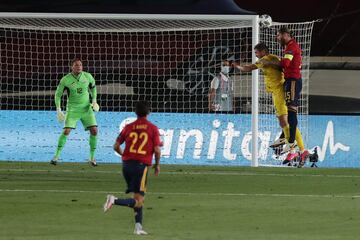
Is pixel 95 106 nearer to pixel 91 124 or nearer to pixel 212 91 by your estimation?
pixel 91 124

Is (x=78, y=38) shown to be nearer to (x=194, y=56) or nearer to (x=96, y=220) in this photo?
(x=194, y=56)

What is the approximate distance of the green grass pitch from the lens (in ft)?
43.8

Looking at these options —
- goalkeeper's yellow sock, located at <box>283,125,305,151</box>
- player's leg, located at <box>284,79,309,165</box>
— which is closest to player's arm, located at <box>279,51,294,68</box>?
player's leg, located at <box>284,79,309,165</box>

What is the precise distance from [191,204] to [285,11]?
16960mm

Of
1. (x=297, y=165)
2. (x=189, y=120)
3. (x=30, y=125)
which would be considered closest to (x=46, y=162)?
(x=30, y=125)

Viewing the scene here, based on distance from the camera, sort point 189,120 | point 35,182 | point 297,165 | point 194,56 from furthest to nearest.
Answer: point 194,56 < point 189,120 < point 297,165 < point 35,182

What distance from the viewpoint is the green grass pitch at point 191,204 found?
13344mm


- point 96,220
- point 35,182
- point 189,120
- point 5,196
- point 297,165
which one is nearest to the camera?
point 96,220

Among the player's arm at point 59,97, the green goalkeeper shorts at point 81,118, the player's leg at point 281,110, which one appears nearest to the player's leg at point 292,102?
the player's leg at point 281,110

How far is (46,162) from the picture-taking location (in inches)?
939

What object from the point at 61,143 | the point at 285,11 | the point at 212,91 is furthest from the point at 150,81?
the point at 285,11

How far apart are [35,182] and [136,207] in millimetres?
5886

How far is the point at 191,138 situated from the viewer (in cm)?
2447

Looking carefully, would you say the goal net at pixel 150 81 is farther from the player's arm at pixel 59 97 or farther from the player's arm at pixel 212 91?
the player's arm at pixel 59 97
